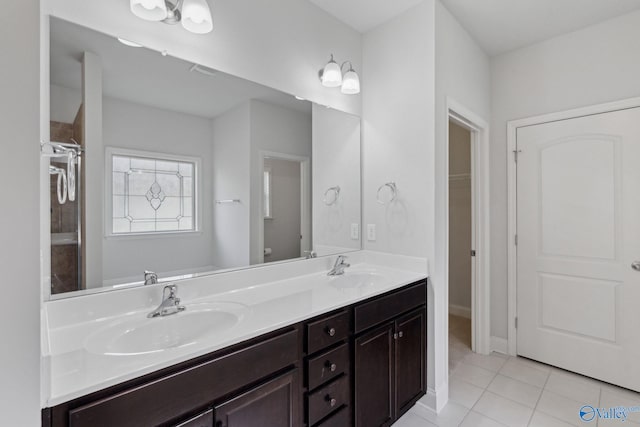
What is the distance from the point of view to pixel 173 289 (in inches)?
50.6

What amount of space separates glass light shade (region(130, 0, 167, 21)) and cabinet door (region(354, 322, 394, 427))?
1.70m

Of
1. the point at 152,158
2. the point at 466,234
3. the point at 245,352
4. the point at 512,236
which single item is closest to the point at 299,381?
the point at 245,352

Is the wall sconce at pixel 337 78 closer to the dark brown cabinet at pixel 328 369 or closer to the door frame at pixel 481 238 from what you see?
the door frame at pixel 481 238

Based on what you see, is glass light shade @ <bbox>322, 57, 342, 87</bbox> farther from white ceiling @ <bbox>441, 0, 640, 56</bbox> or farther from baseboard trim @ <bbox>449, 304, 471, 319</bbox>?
baseboard trim @ <bbox>449, 304, 471, 319</bbox>

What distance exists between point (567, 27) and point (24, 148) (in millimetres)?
3320

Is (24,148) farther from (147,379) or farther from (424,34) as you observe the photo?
(424,34)

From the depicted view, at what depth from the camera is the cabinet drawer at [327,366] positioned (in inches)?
49.9

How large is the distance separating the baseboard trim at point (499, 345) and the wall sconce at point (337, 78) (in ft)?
8.37

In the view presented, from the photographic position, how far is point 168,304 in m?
1.24

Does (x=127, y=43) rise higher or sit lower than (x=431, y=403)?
higher

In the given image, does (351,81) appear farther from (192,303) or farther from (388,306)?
(192,303)

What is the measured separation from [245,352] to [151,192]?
0.86 metres

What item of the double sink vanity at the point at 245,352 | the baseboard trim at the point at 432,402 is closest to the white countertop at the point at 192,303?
the double sink vanity at the point at 245,352

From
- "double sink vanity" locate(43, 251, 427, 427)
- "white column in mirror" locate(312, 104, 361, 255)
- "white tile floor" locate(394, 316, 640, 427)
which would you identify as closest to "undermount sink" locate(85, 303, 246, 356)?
"double sink vanity" locate(43, 251, 427, 427)
